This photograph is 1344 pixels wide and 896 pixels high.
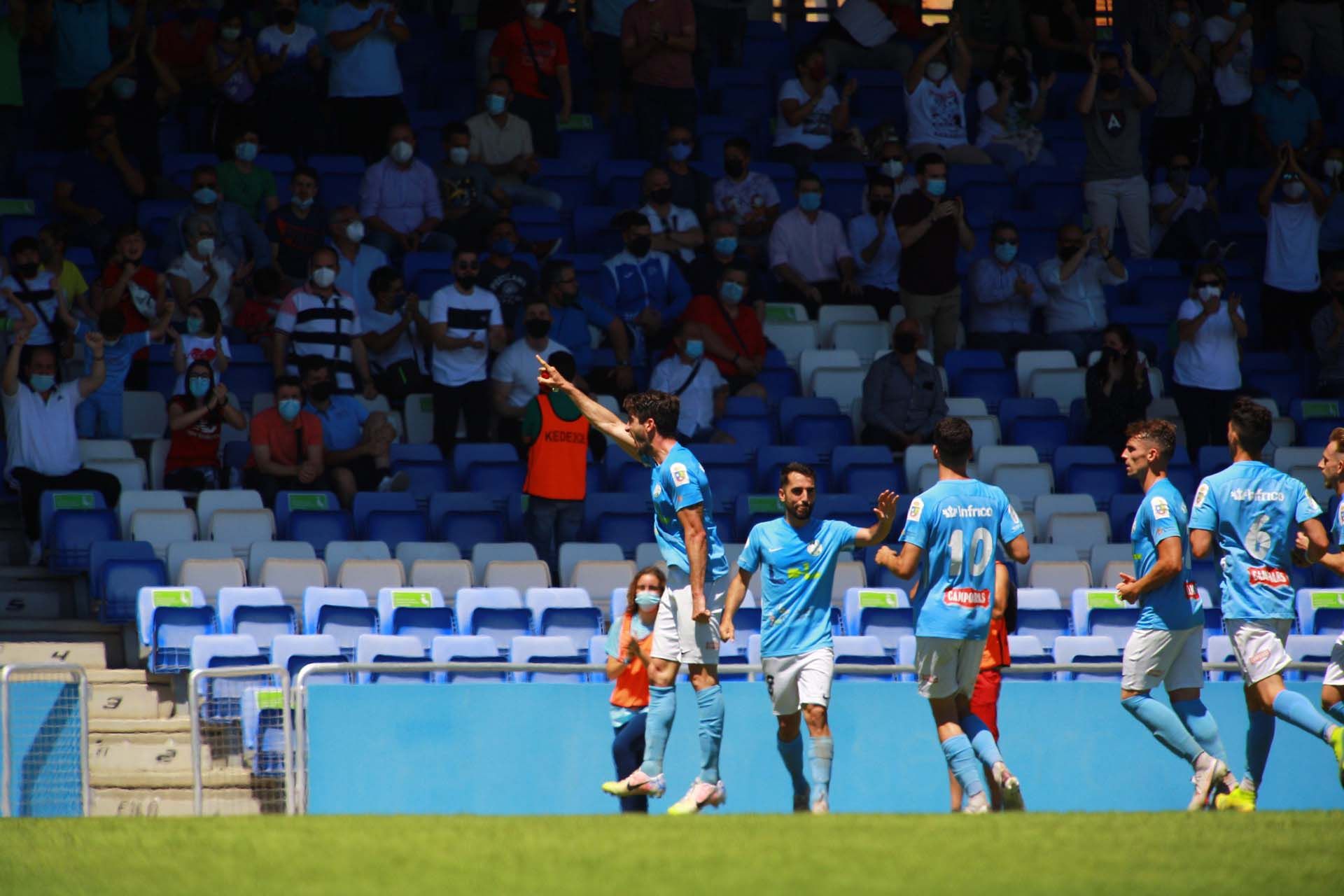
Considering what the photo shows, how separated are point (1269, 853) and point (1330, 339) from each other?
1060cm

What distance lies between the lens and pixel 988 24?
19.2 metres

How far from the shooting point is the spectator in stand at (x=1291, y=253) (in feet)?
54.9

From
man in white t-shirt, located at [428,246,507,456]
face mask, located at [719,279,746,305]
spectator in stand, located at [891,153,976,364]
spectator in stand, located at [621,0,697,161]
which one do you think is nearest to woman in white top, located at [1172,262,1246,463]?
spectator in stand, located at [891,153,976,364]

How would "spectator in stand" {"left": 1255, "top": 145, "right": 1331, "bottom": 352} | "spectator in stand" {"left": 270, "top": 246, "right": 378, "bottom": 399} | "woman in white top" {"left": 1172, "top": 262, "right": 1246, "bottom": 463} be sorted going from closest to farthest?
"spectator in stand" {"left": 270, "top": 246, "right": 378, "bottom": 399}, "woman in white top" {"left": 1172, "top": 262, "right": 1246, "bottom": 463}, "spectator in stand" {"left": 1255, "top": 145, "right": 1331, "bottom": 352}

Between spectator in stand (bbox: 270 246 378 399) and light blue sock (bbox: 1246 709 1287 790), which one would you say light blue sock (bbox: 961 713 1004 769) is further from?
spectator in stand (bbox: 270 246 378 399)

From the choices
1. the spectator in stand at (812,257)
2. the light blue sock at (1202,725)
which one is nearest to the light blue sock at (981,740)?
the light blue sock at (1202,725)

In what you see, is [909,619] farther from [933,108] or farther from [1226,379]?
[933,108]

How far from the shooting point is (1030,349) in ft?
53.5

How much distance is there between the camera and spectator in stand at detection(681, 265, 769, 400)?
15.1 meters

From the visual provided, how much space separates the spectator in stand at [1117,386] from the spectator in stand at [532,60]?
216 inches

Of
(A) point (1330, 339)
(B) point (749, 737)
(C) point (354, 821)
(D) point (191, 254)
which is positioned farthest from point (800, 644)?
(A) point (1330, 339)

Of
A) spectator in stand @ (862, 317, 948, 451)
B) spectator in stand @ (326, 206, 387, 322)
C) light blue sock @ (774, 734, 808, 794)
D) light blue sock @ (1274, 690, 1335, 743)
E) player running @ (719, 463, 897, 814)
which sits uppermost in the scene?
spectator in stand @ (326, 206, 387, 322)

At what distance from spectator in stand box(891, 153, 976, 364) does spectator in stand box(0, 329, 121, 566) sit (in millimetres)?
6678

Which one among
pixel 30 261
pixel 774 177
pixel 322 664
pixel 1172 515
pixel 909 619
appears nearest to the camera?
pixel 1172 515
